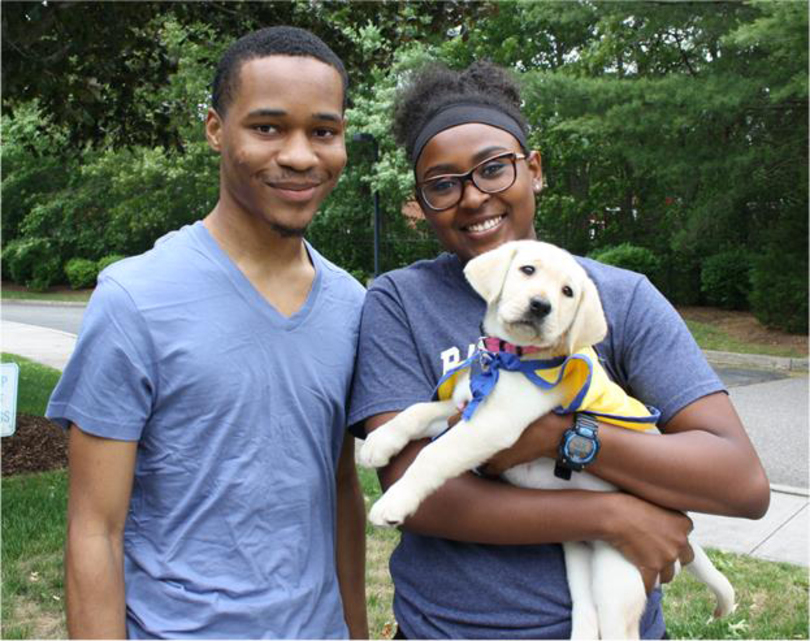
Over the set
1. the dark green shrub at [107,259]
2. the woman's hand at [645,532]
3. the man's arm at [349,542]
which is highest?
the woman's hand at [645,532]

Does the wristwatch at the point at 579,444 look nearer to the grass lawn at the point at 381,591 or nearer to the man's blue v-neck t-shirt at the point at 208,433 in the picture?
the man's blue v-neck t-shirt at the point at 208,433

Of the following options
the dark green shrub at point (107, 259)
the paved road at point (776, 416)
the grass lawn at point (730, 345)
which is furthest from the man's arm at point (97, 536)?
the dark green shrub at point (107, 259)

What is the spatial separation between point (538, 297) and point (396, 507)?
0.69m

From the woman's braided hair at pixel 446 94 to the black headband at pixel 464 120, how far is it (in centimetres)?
4

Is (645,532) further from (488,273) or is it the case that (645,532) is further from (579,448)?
(488,273)

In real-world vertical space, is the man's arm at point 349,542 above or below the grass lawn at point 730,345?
above

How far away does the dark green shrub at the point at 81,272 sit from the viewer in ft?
128

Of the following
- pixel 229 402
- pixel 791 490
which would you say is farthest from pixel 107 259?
pixel 229 402

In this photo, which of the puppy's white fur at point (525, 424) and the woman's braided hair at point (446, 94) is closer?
the puppy's white fur at point (525, 424)

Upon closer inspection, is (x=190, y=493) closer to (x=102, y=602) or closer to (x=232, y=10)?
(x=102, y=602)

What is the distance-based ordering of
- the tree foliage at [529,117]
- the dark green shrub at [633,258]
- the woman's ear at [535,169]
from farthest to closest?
the dark green shrub at [633,258] → the tree foliage at [529,117] → the woman's ear at [535,169]

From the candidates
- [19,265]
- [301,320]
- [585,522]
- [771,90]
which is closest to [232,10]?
[301,320]

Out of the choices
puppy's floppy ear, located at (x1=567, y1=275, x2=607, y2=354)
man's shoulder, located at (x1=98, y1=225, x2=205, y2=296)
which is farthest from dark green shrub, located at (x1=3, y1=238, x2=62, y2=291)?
puppy's floppy ear, located at (x1=567, y1=275, x2=607, y2=354)

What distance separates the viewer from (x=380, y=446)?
2406 mm
